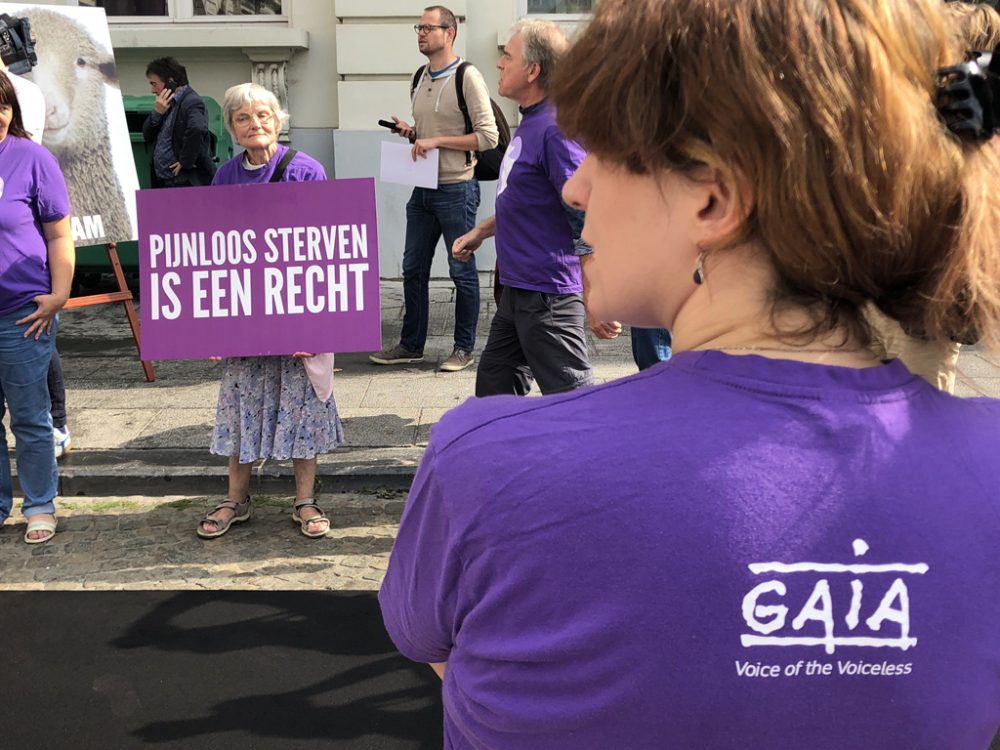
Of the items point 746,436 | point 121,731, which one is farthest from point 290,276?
point 746,436

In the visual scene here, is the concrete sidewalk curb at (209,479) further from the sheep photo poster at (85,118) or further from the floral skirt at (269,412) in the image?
the sheep photo poster at (85,118)

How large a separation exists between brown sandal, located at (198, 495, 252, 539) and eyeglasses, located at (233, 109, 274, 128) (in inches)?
63.6

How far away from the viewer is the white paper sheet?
6.24 metres

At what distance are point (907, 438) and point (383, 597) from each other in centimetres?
54

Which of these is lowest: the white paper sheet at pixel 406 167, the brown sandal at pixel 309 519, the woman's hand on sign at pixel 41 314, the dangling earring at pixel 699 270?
the brown sandal at pixel 309 519

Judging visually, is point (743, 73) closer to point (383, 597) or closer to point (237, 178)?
point (383, 597)

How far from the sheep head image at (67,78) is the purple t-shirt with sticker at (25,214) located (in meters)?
1.85

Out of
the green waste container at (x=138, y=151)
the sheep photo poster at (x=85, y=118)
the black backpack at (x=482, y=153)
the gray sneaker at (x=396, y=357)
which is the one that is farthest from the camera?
the green waste container at (x=138, y=151)

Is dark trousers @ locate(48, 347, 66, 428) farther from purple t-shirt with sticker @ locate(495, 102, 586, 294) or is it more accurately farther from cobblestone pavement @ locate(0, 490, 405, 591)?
purple t-shirt with sticker @ locate(495, 102, 586, 294)

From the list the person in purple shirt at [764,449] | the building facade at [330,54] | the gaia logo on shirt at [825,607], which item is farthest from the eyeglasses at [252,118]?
the building facade at [330,54]

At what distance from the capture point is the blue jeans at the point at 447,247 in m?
6.41

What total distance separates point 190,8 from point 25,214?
20.1 feet

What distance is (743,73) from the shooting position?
737mm

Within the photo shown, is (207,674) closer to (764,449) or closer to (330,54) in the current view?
(764,449)
